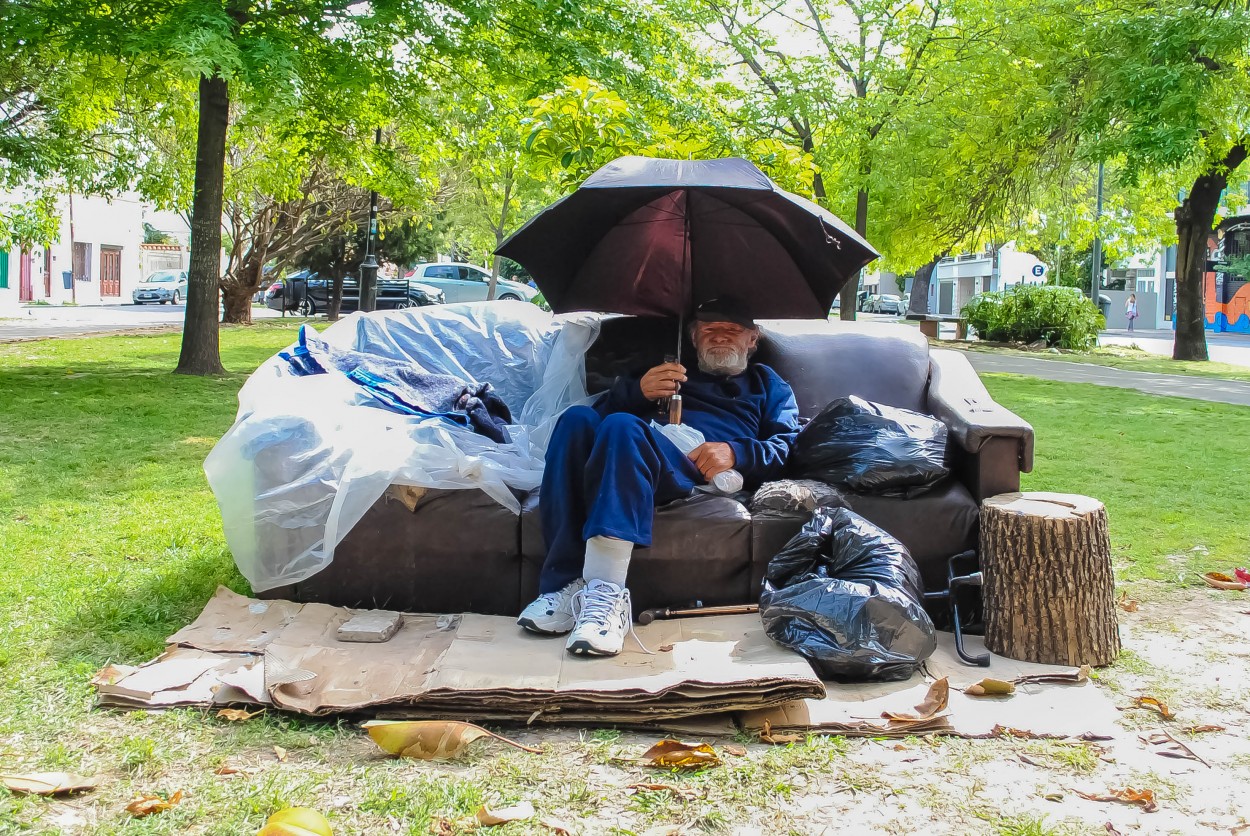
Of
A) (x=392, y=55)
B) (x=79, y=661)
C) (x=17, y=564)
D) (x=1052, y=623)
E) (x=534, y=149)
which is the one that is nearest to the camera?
(x=79, y=661)

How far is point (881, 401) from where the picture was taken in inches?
191

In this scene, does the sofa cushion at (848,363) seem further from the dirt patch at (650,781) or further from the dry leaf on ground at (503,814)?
the dry leaf on ground at (503,814)

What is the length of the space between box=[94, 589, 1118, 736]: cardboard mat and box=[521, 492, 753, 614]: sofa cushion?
30cm

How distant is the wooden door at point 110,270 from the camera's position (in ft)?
149

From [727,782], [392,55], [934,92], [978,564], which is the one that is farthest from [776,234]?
[934,92]

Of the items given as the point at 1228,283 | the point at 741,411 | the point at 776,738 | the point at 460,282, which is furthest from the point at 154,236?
the point at 776,738

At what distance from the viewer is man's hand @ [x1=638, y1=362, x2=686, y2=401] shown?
13.8 feet

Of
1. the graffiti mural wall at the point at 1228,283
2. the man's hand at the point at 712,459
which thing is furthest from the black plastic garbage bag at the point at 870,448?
the graffiti mural wall at the point at 1228,283

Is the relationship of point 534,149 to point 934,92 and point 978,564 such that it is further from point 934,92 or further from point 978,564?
point 934,92

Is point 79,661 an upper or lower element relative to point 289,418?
lower

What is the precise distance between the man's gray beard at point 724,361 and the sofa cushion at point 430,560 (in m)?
1.18

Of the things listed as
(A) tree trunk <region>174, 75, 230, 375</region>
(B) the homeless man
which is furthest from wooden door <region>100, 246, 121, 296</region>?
(B) the homeless man

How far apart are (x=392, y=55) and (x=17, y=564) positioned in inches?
350

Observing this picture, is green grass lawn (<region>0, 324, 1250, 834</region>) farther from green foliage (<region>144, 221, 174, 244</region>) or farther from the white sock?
green foliage (<region>144, 221, 174, 244</region>)
